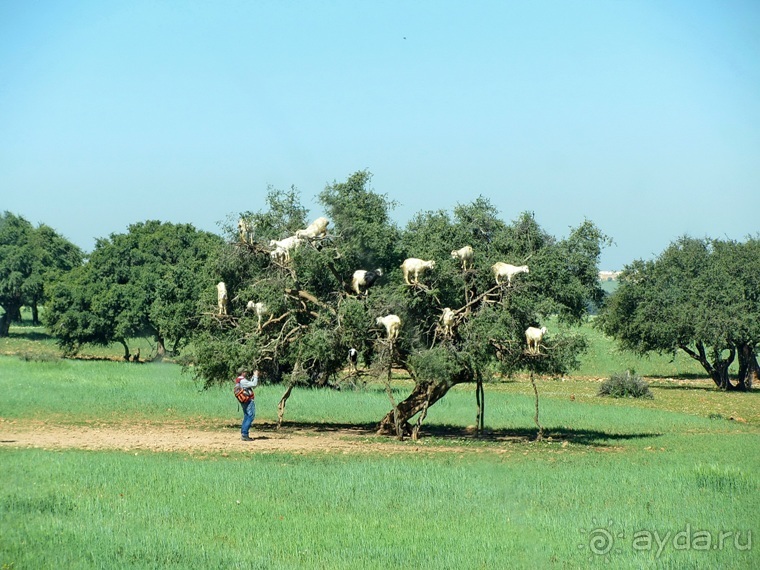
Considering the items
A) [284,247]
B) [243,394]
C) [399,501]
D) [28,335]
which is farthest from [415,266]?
[28,335]

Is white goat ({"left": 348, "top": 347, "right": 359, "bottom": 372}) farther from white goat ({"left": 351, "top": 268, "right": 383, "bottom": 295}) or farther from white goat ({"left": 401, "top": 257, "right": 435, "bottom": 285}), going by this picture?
white goat ({"left": 401, "top": 257, "right": 435, "bottom": 285})

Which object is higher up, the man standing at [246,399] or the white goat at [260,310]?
the white goat at [260,310]

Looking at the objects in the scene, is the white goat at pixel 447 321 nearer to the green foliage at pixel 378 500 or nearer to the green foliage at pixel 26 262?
the green foliage at pixel 378 500

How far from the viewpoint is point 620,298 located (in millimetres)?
57688

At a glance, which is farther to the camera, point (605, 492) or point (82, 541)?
point (605, 492)

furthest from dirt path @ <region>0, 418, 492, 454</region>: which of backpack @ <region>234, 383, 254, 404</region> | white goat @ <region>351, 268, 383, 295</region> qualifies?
white goat @ <region>351, 268, 383, 295</region>

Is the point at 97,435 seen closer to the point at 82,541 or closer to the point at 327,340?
the point at 327,340

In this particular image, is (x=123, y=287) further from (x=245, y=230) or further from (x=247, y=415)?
(x=247, y=415)

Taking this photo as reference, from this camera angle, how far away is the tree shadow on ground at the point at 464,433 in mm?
28672

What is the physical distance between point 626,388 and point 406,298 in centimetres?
2570

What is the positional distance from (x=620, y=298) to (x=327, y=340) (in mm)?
35260

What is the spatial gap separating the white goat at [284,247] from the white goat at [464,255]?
4580 mm

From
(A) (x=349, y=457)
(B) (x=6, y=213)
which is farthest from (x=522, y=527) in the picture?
(B) (x=6, y=213)

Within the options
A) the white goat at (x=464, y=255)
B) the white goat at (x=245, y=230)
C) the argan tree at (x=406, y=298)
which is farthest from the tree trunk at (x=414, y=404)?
the white goat at (x=245, y=230)
